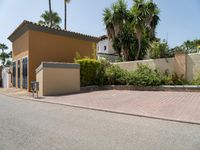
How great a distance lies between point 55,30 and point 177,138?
17.2 metres

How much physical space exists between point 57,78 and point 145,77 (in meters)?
6.59

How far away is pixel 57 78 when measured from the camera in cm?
1614

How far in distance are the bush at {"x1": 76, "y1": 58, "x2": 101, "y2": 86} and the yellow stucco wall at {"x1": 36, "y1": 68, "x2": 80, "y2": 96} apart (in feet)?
2.81

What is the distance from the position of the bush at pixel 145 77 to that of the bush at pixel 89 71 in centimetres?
325

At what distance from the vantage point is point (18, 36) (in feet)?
72.7

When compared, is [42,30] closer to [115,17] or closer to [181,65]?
[115,17]

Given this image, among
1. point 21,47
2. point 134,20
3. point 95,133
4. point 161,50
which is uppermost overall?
point 134,20

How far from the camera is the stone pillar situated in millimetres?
15312

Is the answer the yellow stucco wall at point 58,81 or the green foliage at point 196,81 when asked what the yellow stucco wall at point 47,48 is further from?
the green foliage at point 196,81

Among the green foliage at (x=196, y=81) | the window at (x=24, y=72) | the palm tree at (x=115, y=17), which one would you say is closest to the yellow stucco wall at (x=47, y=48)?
the window at (x=24, y=72)

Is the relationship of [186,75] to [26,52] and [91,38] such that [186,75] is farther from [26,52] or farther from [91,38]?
[26,52]

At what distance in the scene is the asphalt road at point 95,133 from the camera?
16.4ft

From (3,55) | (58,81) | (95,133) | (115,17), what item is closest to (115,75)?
(58,81)

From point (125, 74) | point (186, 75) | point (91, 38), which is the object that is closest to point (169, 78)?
point (186, 75)
